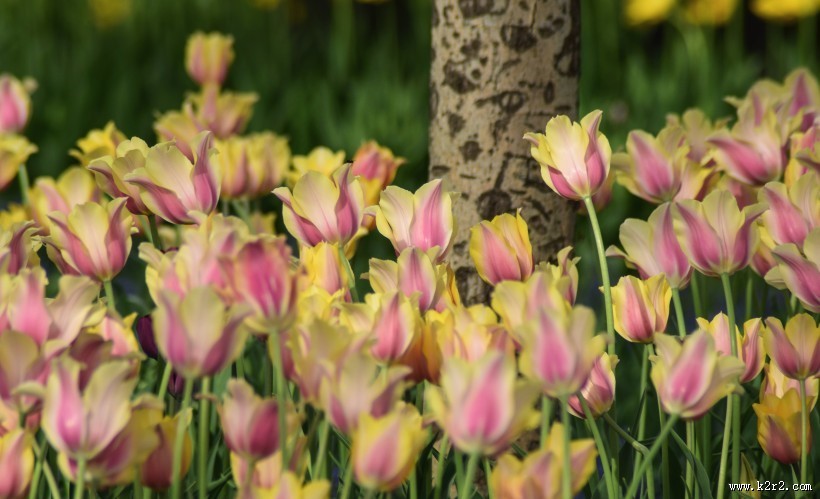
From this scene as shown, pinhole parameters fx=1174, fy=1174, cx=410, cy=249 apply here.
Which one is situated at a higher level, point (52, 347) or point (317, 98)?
point (52, 347)

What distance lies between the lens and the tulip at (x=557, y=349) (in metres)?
1.03

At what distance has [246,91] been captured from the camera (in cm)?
455

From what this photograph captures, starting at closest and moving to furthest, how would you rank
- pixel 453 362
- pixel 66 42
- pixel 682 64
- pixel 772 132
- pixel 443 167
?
1. pixel 453 362
2. pixel 772 132
3. pixel 443 167
4. pixel 682 64
5. pixel 66 42

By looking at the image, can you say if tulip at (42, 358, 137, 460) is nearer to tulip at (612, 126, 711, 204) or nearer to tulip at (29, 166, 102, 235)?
tulip at (29, 166, 102, 235)

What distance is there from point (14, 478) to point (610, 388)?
653mm

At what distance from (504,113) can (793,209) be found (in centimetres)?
67

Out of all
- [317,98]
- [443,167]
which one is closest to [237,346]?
[443,167]

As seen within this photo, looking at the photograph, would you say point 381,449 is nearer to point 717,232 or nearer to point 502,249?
point 502,249

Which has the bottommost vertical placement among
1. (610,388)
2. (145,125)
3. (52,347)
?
(145,125)

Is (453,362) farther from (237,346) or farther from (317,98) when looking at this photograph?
(317,98)

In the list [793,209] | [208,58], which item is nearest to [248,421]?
[793,209]

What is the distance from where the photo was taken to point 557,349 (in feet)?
3.39

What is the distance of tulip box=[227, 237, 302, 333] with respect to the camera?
105cm

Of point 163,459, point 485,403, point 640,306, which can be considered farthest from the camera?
point 640,306
